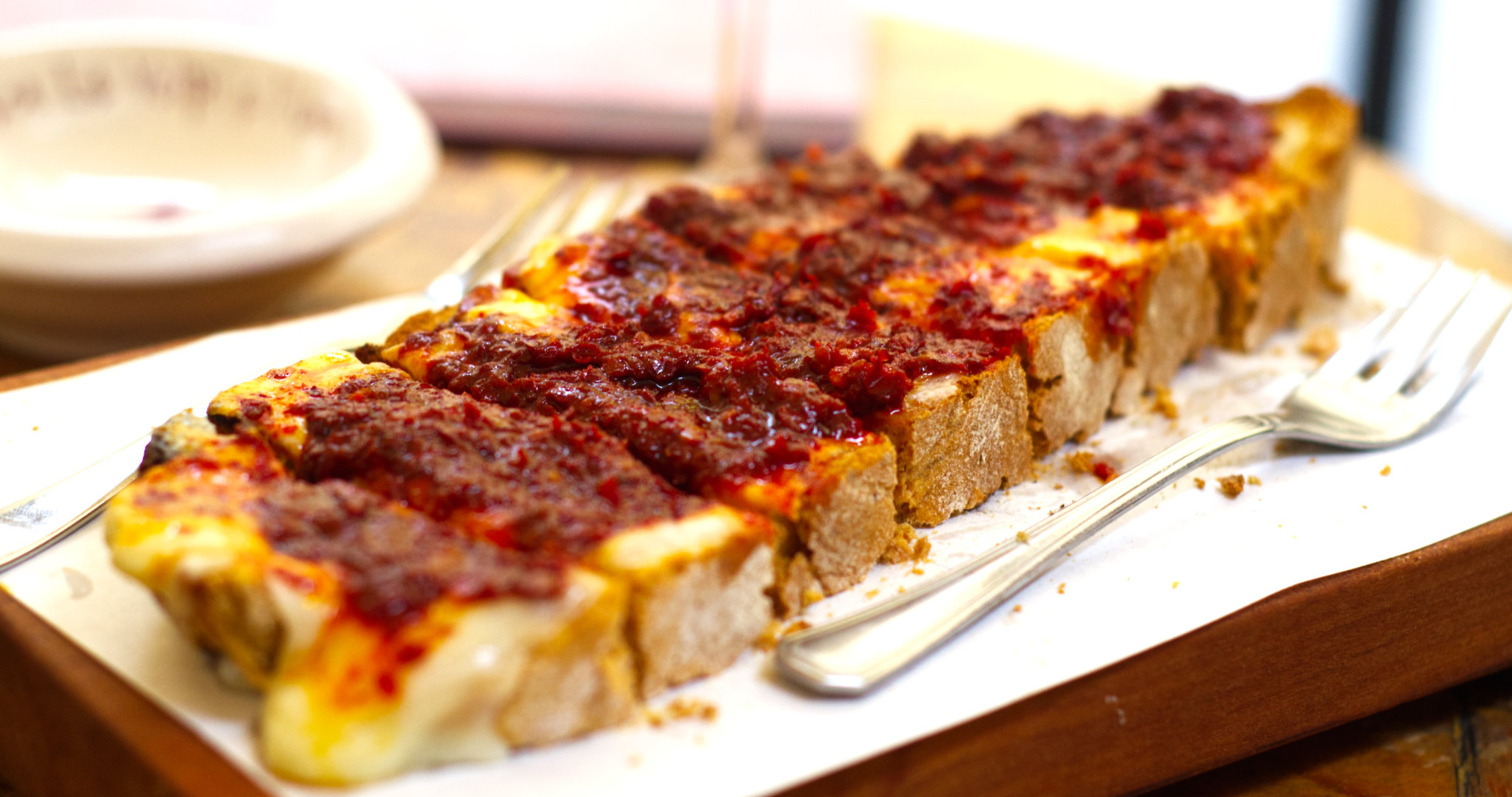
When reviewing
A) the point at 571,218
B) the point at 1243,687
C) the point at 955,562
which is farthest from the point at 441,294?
the point at 1243,687

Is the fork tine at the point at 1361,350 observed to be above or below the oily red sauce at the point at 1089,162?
below

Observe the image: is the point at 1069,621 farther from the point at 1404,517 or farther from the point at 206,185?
the point at 206,185

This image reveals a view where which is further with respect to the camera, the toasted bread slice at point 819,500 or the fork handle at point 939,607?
the toasted bread slice at point 819,500

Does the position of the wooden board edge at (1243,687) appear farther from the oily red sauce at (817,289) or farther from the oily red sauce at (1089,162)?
the oily red sauce at (1089,162)

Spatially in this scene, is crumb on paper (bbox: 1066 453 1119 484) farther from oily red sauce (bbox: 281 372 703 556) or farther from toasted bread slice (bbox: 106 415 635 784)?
toasted bread slice (bbox: 106 415 635 784)

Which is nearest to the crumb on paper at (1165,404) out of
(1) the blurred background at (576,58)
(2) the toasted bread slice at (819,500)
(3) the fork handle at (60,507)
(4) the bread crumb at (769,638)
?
(2) the toasted bread slice at (819,500)

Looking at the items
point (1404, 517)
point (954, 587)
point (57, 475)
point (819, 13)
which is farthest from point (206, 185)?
point (1404, 517)

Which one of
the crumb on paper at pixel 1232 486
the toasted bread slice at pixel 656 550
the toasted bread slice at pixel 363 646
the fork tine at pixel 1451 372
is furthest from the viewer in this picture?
the fork tine at pixel 1451 372
